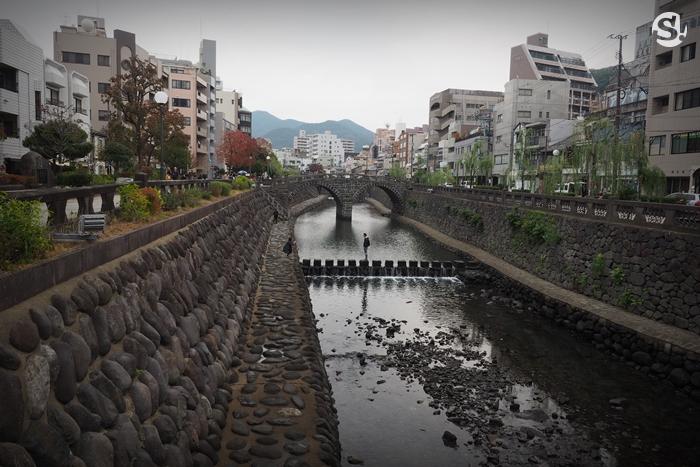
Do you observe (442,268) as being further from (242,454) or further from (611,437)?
(242,454)

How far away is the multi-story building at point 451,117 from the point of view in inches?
3519

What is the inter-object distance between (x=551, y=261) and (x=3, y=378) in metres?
26.3

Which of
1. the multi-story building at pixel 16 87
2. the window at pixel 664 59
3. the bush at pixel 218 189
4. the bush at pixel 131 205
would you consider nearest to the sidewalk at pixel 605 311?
the bush at pixel 131 205

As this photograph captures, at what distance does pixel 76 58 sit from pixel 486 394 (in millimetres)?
57188

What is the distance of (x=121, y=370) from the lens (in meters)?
6.64

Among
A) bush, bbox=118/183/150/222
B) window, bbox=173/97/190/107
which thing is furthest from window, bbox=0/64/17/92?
window, bbox=173/97/190/107

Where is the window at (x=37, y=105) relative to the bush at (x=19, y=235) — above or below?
above

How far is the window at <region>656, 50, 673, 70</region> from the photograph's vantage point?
38000mm

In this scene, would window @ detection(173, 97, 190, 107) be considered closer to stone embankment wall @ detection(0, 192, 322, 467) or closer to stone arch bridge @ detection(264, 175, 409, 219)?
stone arch bridge @ detection(264, 175, 409, 219)

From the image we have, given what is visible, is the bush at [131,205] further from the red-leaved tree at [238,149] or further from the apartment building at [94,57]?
the red-leaved tree at [238,149]

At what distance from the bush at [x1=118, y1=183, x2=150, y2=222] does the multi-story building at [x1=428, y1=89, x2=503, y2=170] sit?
79.4 meters

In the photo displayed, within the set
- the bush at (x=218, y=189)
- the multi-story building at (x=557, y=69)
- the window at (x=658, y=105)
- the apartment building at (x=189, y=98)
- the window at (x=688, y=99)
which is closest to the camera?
the bush at (x=218, y=189)

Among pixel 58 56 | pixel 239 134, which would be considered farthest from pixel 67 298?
pixel 239 134

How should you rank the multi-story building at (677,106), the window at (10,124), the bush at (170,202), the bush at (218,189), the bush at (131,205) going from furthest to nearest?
the multi-story building at (677,106), the window at (10,124), the bush at (218,189), the bush at (170,202), the bush at (131,205)
